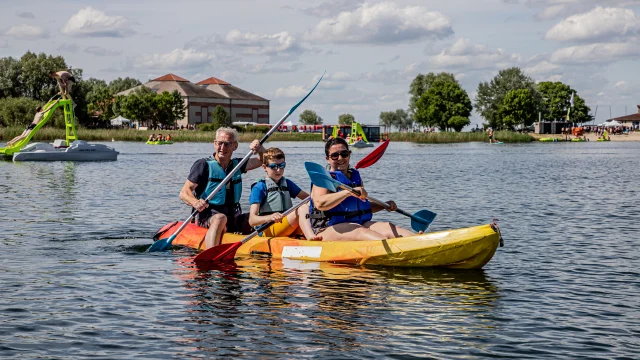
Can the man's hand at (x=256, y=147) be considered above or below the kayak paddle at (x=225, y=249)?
above

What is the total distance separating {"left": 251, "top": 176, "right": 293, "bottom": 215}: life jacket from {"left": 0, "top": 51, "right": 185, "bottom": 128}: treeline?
65264 millimetres

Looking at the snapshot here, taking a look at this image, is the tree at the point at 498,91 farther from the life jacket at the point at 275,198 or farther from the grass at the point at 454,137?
the life jacket at the point at 275,198

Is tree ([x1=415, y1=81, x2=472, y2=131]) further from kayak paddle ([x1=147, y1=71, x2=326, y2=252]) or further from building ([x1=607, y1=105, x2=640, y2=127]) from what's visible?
kayak paddle ([x1=147, y1=71, x2=326, y2=252])

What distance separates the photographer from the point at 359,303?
8.63 meters

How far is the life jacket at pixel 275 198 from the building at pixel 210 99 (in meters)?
123

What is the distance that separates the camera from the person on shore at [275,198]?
10.6 metres

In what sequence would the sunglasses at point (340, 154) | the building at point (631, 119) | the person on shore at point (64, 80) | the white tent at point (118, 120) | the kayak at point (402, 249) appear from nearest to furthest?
the sunglasses at point (340, 154)
the kayak at point (402, 249)
the person on shore at point (64, 80)
the white tent at point (118, 120)
the building at point (631, 119)

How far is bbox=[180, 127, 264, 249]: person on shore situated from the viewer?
10836 mm

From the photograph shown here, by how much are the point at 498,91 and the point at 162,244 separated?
116237mm

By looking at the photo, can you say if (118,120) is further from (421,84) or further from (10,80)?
(421,84)

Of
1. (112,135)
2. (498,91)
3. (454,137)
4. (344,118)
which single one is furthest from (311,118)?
(112,135)

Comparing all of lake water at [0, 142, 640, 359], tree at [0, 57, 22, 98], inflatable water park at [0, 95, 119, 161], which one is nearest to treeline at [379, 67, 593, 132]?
tree at [0, 57, 22, 98]

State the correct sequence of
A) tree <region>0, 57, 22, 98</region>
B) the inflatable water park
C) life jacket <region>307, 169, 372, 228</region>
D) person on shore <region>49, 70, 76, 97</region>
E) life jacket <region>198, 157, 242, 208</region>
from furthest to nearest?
1. tree <region>0, 57, 22, 98</region>
2. the inflatable water park
3. person on shore <region>49, 70, 76, 97</region>
4. life jacket <region>198, 157, 242, 208</region>
5. life jacket <region>307, 169, 372, 228</region>

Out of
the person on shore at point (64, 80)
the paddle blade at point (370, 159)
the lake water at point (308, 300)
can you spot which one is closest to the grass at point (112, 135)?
the person on shore at point (64, 80)
